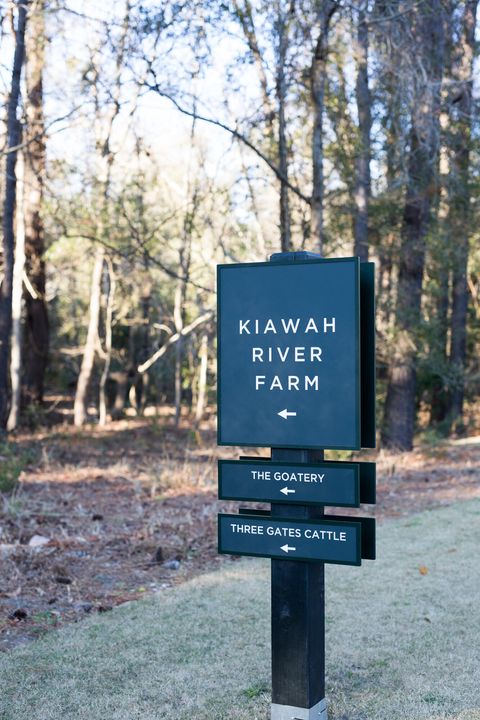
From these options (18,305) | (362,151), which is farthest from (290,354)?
(18,305)

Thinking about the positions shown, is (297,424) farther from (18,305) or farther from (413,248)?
(18,305)

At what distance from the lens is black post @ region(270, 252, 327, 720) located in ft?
13.0

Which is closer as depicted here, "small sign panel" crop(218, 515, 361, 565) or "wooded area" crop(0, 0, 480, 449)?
"small sign panel" crop(218, 515, 361, 565)

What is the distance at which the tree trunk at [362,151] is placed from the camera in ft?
47.1

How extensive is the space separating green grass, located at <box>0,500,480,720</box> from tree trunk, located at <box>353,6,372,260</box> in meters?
9.37

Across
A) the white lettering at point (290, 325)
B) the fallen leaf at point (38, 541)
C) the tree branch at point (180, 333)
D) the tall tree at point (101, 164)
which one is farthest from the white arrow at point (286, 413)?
the tree branch at point (180, 333)

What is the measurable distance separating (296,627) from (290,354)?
1226 millimetres

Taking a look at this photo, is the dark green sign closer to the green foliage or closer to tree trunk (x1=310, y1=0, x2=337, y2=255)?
the green foliage

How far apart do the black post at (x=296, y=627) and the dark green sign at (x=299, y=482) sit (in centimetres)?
6

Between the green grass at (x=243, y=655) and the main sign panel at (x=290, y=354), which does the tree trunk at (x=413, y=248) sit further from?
the main sign panel at (x=290, y=354)

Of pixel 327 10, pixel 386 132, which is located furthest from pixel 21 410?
pixel 327 10

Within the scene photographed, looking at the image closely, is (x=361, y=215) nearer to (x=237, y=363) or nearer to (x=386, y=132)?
(x=386, y=132)

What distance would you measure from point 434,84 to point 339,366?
33.2ft

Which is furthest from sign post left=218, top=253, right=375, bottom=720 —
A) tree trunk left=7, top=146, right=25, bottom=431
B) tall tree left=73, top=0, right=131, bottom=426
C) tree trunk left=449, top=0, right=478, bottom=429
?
tree trunk left=7, top=146, right=25, bottom=431
